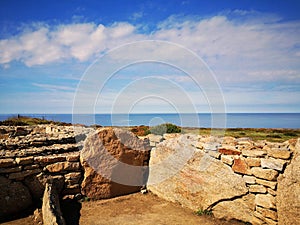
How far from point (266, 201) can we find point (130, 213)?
3.13 meters

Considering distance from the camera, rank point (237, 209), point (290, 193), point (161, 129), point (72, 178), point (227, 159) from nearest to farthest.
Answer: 1. point (290, 193)
2. point (237, 209)
3. point (227, 159)
4. point (72, 178)
5. point (161, 129)

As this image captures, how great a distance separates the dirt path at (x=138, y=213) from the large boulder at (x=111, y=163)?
34 centimetres

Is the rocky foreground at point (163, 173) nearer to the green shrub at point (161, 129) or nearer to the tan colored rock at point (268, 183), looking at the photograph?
the tan colored rock at point (268, 183)

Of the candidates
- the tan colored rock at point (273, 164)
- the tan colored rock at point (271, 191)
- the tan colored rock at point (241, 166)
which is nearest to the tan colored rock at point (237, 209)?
the tan colored rock at point (271, 191)

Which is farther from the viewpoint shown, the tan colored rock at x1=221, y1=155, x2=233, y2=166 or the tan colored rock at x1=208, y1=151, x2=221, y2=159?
the tan colored rock at x1=208, y1=151, x2=221, y2=159

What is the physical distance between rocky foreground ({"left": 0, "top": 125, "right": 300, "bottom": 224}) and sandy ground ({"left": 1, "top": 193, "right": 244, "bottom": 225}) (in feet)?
0.79

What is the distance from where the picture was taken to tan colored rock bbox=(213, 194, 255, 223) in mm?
4793

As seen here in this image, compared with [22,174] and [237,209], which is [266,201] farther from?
[22,174]

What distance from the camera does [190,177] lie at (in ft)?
19.3

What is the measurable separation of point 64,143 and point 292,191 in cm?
615

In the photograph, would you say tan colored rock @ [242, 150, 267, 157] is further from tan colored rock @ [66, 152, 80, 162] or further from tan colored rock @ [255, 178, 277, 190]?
tan colored rock @ [66, 152, 80, 162]

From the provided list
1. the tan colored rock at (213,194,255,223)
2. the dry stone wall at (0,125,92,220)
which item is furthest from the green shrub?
the tan colored rock at (213,194,255,223)

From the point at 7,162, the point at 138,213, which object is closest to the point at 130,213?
the point at 138,213

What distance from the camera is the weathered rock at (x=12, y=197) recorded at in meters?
5.20
